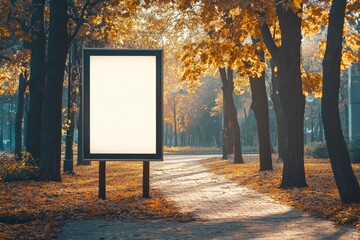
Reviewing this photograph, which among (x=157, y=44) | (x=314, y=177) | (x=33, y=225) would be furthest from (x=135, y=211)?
(x=157, y=44)

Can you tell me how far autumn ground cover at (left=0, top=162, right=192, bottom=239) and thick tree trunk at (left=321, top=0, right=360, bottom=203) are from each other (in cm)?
313

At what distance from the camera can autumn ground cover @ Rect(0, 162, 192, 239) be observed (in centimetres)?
1056

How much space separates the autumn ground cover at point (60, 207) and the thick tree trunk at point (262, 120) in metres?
7.72

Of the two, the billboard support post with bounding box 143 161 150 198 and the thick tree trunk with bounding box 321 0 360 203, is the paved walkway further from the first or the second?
the thick tree trunk with bounding box 321 0 360 203

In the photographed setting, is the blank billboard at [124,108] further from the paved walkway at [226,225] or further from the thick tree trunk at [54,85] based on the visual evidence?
the thick tree trunk at [54,85]

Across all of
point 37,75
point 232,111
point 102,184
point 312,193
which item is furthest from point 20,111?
point 312,193

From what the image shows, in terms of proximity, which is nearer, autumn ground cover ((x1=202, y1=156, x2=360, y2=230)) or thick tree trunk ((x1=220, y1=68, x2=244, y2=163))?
autumn ground cover ((x1=202, y1=156, x2=360, y2=230))

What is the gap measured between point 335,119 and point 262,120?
12.8 meters

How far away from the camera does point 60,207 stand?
13.1 metres

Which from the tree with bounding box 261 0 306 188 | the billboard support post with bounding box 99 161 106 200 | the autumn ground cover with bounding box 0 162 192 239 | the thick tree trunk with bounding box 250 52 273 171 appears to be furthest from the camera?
the thick tree trunk with bounding box 250 52 273 171

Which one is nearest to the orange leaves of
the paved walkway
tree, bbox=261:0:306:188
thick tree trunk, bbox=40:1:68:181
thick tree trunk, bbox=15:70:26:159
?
tree, bbox=261:0:306:188

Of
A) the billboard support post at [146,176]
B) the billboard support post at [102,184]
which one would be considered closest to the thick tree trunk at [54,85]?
the billboard support post at [102,184]

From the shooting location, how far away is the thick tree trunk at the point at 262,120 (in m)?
24.9

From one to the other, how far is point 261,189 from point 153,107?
4712 millimetres
